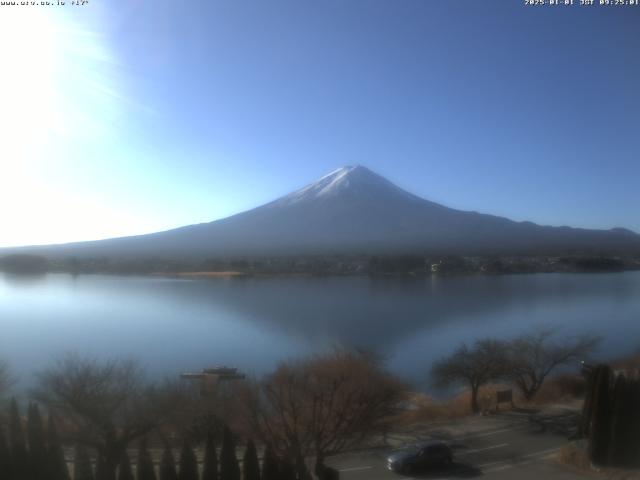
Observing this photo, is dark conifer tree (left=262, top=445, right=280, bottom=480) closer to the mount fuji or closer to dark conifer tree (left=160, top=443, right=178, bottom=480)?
dark conifer tree (left=160, top=443, right=178, bottom=480)

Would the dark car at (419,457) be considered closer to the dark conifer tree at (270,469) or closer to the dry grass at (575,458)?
the dry grass at (575,458)

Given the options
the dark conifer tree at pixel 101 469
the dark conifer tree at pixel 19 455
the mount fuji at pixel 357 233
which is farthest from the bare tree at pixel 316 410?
the mount fuji at pixel 357 233

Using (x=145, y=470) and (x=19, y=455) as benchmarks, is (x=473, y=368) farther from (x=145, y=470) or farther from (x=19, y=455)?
(x=19, y=455)

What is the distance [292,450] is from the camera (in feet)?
13.3

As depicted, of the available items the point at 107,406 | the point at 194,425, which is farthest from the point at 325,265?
the point at 107,406

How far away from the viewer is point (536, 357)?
352 inches

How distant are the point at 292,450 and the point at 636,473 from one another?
252 centimetres

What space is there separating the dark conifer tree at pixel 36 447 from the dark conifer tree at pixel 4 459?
121mm

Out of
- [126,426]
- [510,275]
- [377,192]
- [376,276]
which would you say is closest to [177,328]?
[126,426]

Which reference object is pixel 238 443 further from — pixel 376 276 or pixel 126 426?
pixel 376 276

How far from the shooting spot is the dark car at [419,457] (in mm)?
4418

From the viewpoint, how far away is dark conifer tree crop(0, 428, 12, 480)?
3314mm

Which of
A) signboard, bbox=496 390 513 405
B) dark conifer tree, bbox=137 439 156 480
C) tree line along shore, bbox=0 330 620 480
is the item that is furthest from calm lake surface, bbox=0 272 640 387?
dark conifer tree, bbox=137 439 156 480

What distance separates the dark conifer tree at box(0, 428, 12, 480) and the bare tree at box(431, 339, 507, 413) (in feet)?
18.7
